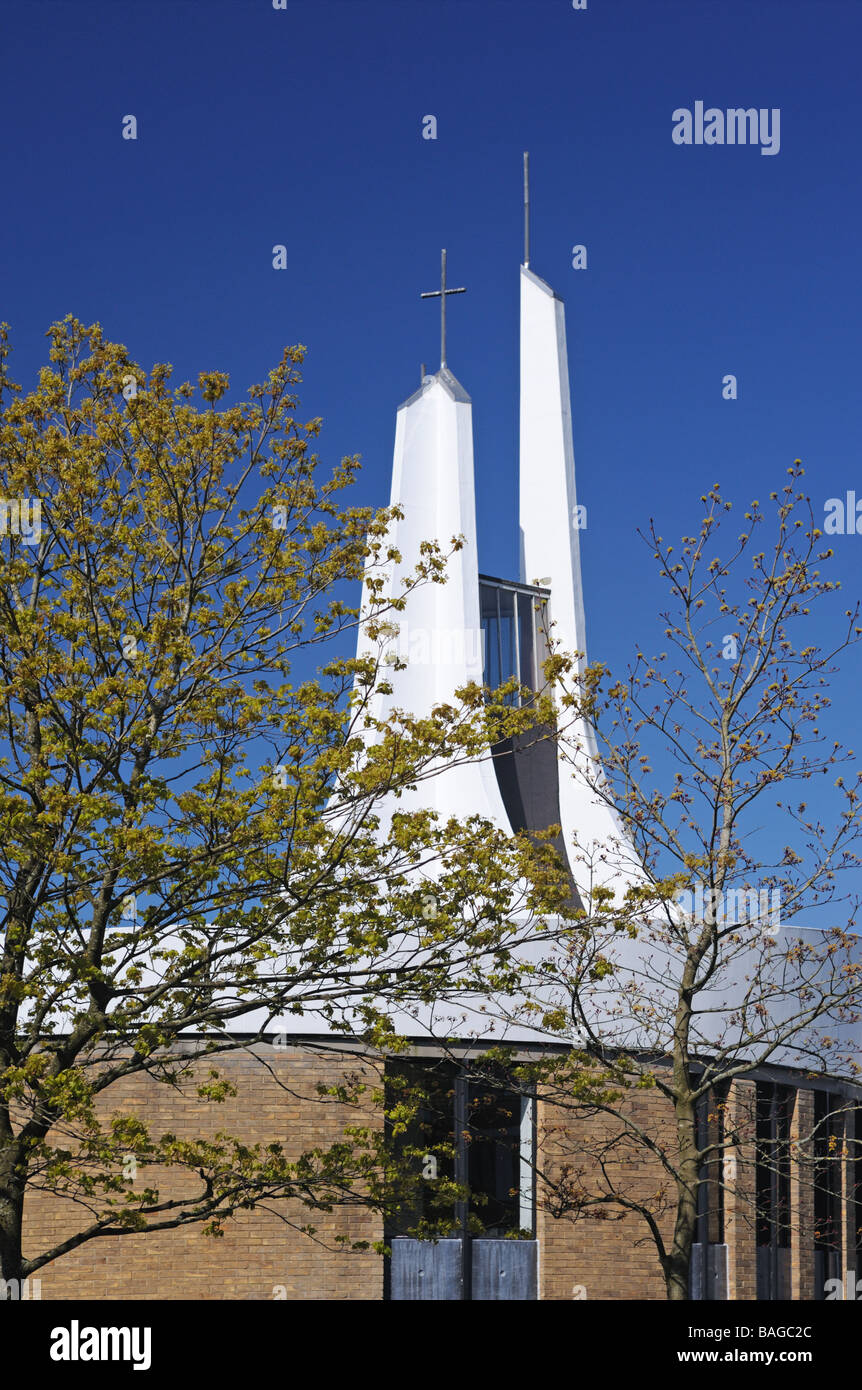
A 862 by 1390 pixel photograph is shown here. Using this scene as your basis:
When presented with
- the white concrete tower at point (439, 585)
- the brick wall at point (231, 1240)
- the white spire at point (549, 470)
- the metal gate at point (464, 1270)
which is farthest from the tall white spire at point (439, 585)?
the metal gate at point (464, 1270)

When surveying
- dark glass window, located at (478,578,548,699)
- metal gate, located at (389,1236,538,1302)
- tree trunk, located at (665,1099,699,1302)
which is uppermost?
dark glass window, located at (478,578,548,699)

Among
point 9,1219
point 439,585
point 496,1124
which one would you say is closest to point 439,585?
point 439,585

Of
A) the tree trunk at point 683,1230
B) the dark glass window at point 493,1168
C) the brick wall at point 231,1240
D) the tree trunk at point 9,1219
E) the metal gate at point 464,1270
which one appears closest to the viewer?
the tree trunk at point 9,1219

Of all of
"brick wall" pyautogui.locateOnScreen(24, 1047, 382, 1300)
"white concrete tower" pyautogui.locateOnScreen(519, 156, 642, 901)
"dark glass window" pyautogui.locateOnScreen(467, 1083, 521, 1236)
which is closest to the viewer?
"brick wall" pyautogui.locateOnScreen(24, 1047, 382, 1300)

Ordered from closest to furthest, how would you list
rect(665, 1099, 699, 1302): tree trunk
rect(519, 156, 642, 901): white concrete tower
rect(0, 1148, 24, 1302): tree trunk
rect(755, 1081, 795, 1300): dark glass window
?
rect(0, 1148, 24, 1302): tree trunk, rect(665, 1099, 699, 1302): tree trunk, rect(755, 1081, 795, 1300): dark glass window, rect(519, 156, 642, 901): white concrete tower

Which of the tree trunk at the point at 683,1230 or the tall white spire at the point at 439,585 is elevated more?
the tall white spire at the point at 439,585

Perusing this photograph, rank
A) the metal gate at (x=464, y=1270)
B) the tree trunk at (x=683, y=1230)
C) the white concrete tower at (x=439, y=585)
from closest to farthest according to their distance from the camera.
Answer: the tree trunk at (x=683, y=1230), the metal gate at (x=464, y=1270), the white concrete tower at (x=439, y=585)

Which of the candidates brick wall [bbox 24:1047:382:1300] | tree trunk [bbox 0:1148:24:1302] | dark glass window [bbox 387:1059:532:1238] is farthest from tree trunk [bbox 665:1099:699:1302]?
dark glass window [bbox 387:1059:532:1238]

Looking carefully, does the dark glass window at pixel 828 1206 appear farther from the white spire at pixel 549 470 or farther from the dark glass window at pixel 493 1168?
the white spire at pixel 549 470

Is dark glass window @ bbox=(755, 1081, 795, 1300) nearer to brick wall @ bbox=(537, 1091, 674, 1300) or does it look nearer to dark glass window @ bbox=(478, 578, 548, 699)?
brick wall @ bbox=(537, 1091, 674, 1300)

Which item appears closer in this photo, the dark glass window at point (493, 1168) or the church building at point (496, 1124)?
the church building at point (496, 1124)

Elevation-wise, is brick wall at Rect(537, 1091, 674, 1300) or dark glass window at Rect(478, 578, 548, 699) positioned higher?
dark glass window at Rect(478, 578, 548, 699)
